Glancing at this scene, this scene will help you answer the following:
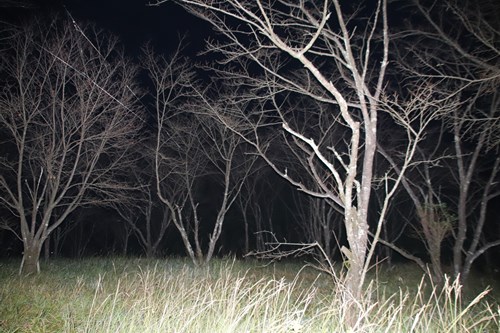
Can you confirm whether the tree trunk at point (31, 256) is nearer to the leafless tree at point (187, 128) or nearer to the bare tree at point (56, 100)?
the bare tree at point (56, 100)

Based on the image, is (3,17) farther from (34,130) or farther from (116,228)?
(116,228)

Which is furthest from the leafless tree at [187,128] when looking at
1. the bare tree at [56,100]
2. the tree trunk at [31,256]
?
the tree trunk at [31,256]

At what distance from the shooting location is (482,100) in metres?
9.52

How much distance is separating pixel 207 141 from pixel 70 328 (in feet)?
38.7

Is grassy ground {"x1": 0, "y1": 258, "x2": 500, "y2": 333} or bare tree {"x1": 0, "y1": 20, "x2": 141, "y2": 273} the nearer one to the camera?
grassy ground {"x1": 0, "y1": 258, "x2": 500, "y2": 333}

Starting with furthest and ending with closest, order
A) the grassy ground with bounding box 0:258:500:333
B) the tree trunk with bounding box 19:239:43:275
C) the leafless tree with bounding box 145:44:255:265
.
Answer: the leafless tree with bounding box 145:44:255:265 < the tree trunk with bounding box 19:239:43:275 < the grassy ground with bounding box 0:258:500:333

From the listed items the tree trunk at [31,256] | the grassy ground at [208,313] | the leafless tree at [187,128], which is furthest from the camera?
the leafless tree at [187,128]

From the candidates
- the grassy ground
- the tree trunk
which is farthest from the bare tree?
the grassy ground

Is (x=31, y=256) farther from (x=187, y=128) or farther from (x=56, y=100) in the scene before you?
(x=187, y=128)

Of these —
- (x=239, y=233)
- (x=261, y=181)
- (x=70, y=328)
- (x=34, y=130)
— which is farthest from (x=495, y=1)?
(x=239, y=233)

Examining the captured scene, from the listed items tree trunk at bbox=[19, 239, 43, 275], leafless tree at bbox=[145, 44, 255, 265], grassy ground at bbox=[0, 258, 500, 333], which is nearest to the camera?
grassy ground at bbox=[0, 258, 500, 333]

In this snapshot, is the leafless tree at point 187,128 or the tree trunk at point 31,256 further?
the leafless tree at point 187,128

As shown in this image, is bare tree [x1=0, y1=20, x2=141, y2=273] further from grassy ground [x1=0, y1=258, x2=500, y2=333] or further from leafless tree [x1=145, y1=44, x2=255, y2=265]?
grassy ground [x1=0, y1=258, x2=500, y2=333]

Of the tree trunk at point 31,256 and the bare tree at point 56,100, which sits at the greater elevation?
the bare tree at point 56,100
